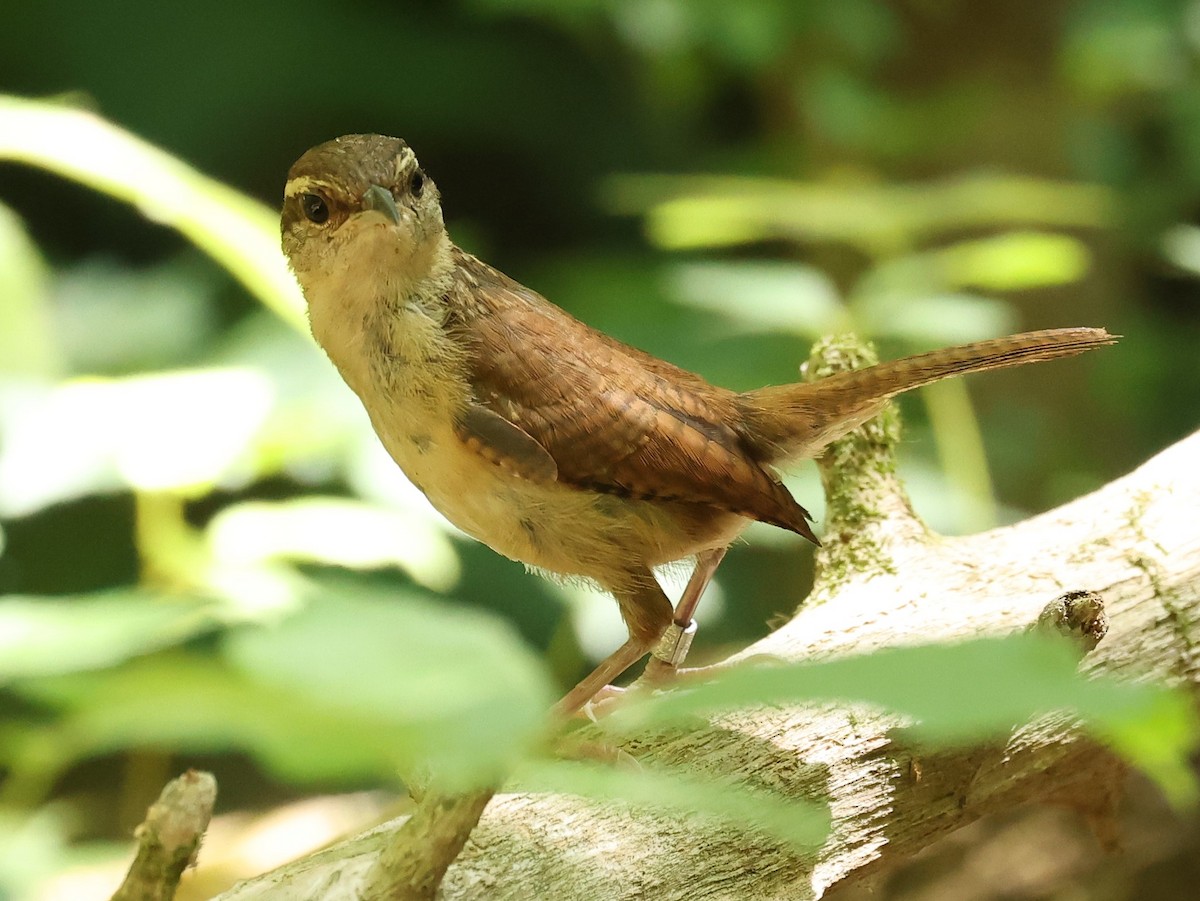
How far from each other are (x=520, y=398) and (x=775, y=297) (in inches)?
40.9

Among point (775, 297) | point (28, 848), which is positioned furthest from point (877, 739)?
point (28, 848)

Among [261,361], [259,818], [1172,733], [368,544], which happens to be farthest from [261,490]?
[1172,733]

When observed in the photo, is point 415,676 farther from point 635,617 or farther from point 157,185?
point 157,185

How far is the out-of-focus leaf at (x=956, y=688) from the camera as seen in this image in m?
0.47

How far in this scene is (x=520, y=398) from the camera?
2160 millimetres

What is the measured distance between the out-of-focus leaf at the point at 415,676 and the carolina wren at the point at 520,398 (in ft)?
4.71

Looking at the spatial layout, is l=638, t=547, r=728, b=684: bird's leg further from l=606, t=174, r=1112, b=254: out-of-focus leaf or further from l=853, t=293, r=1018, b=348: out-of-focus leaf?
l=606, t=174, r=1112, b=254: out-of-focus leaf


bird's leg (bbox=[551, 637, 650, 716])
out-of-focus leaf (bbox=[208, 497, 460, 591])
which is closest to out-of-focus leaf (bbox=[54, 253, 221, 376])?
out-of-focus leaf (bbox=[208, 497, 460, 591])

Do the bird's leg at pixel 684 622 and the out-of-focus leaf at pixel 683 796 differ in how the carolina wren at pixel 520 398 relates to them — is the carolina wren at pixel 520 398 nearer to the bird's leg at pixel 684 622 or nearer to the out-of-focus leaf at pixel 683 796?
the bird's leg at pixel 684 622

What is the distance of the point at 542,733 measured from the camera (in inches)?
23.1

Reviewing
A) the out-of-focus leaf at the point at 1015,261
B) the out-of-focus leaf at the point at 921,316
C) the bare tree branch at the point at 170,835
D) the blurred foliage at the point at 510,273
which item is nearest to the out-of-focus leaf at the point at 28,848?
the blurred foliage at the point at 510,273

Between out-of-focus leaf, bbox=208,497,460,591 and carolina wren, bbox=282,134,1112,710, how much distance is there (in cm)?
44

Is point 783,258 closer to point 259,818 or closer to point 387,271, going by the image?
point 259,818

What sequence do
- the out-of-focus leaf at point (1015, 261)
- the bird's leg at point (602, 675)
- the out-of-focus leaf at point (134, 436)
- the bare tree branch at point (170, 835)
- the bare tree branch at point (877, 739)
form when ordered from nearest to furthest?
the bare tree branch at point (170, 835)
the bare tree branch at point (877, 739)
the bird's leg at point (602, 675)
the out-of-focus leaf at point (134, 436)
the out-of-focus leaf at point (1015, 261)
